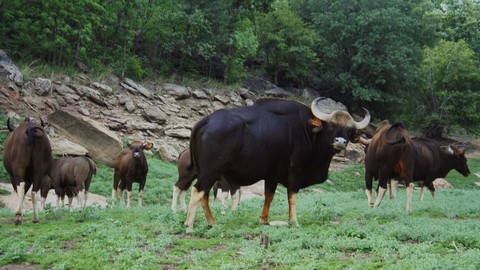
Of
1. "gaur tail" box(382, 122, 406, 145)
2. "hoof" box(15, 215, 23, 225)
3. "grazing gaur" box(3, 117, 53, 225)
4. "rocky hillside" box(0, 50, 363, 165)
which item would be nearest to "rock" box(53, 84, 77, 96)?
"rocky hillside" box(0, 50, 363, 165)

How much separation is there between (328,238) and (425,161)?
9781 millimetres

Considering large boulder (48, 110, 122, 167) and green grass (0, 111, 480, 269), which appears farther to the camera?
large boulder (48, 110, 122, 167)

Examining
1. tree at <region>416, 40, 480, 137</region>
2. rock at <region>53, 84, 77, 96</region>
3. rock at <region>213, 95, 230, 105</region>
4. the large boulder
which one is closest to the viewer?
the large boulder

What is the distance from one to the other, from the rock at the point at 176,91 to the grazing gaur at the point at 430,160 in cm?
1761

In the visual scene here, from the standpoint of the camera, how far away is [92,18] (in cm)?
2762

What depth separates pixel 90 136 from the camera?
2259cm

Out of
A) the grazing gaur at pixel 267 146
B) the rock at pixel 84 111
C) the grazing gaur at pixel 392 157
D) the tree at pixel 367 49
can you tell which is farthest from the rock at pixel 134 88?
the grazing gaur at pixel 267 146

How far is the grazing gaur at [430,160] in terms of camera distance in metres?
16.0

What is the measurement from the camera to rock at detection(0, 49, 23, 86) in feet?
79.5

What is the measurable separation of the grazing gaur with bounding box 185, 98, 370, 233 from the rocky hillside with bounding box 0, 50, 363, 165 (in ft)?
45.4

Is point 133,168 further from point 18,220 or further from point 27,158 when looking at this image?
point 18,220

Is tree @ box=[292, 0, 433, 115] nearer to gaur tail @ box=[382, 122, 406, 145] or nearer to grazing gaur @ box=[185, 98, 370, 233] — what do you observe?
gaur tail @ box=[382, 122, 406, 145]

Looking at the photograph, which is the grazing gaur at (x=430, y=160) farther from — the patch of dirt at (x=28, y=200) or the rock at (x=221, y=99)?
the rock at (x=221, y=99)

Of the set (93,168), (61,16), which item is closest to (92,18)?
(61,16)
